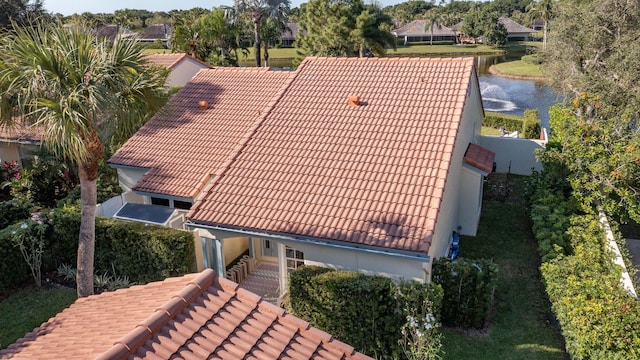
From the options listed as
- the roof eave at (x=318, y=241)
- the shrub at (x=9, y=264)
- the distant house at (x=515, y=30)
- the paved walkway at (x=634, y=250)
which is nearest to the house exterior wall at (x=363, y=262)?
the roof eave at (x=318, y=241)

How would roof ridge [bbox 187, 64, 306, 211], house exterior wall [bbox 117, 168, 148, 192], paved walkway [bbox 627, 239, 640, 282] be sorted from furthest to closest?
1. house exterior wall [bbox 117, 168, 148, 192]
2. paved walkway [bbox 627, 239, 640, 282]
3. roof ridge [bbox 187, 64, 306, 211]

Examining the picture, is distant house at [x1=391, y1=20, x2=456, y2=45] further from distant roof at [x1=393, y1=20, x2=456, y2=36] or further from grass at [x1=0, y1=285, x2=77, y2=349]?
grass at [x1=0, y1=285, x2=77, y2=349]

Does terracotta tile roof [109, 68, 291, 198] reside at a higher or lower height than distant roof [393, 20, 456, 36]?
lower

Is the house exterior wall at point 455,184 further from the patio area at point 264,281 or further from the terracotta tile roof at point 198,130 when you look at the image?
the terracotta tile roof at point 198,130

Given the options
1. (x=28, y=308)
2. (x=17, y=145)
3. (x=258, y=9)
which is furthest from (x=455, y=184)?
(x=258, y=9)

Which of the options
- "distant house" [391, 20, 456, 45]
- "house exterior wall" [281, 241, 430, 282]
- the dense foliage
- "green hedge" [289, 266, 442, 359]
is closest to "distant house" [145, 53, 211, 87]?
"house exterior wall" [281, 241, 430, 282]

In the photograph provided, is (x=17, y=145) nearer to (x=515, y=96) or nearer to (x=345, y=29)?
(x=345, y=29)

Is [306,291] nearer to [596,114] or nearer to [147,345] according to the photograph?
[147,345]
